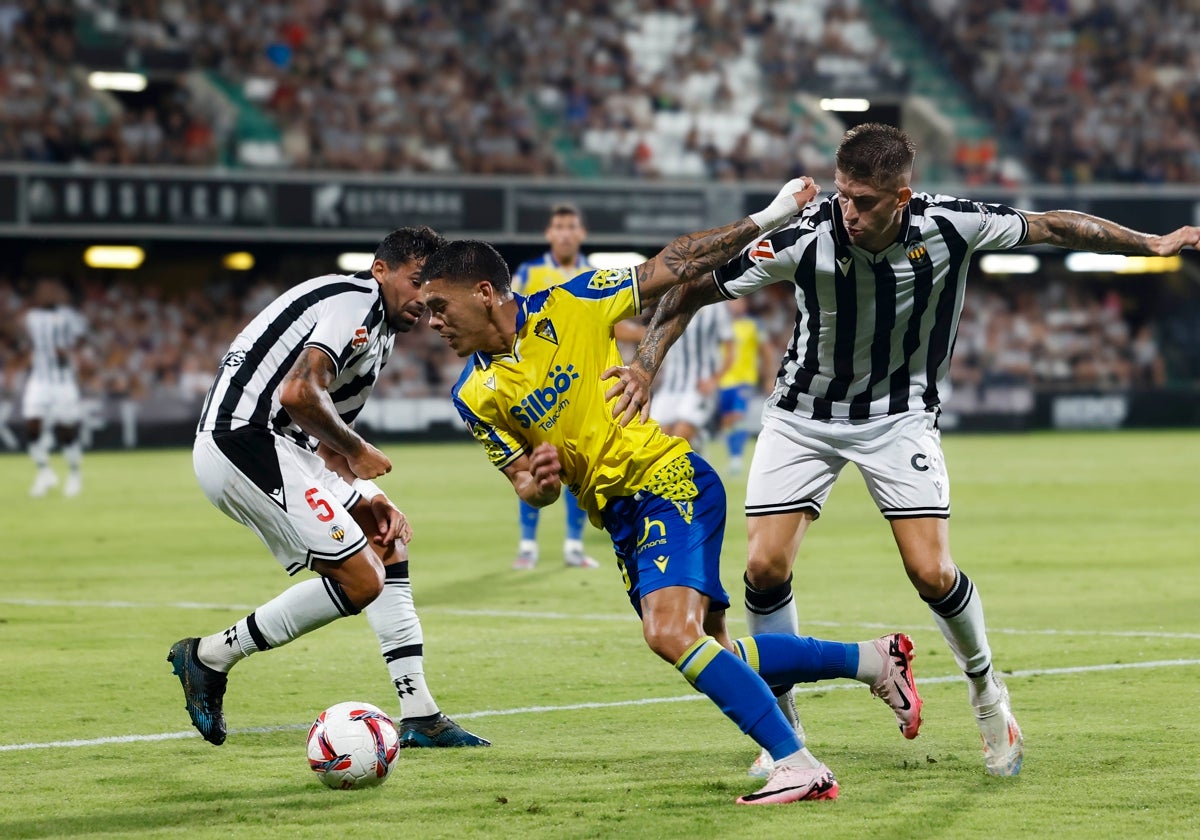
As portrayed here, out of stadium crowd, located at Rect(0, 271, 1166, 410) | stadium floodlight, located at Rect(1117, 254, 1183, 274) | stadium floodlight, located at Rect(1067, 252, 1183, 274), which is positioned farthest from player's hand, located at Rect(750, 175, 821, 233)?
stadium floodlight, located at Rect(1117, 254, 1183, 274)

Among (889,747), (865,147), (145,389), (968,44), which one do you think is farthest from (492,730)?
(968,44)

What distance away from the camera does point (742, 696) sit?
5160 mm

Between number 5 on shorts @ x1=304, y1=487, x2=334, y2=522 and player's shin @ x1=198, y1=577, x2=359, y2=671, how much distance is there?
23cm

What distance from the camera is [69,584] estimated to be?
11.8 meters

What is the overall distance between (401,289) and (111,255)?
26.1 m

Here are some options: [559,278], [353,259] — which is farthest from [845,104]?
[559,278]

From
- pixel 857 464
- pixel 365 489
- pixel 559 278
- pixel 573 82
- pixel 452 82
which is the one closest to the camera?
pixel 857 464

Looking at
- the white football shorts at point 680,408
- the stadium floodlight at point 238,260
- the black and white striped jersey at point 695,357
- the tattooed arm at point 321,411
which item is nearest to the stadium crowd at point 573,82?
the stadium floodlight at point 238,260

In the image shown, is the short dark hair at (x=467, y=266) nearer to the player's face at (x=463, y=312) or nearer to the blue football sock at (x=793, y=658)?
the player's face at (x=463, y=312)

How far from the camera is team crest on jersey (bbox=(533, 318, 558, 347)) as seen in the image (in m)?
5.63

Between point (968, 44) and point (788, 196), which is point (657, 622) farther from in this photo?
point (968, 44)

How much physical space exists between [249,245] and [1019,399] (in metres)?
14.9

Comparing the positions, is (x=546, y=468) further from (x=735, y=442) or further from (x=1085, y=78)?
(x=1085, y=78)

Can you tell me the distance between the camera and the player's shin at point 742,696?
5160 mm
